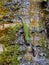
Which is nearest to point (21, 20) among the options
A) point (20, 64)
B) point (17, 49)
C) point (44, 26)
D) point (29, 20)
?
point (29, 20)

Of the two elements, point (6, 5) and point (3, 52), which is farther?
point (6, 5)

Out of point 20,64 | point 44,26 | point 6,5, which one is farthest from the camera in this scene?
point 6,5

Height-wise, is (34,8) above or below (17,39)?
above

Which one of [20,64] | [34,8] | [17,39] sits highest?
[34,8]

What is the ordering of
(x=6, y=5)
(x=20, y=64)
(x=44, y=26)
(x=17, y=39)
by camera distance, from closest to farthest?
(x=20, y=64) < (x=17, y=39) < (x=44, y=26) < (x=6, y=5)

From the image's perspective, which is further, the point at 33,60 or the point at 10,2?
the point at 10,2

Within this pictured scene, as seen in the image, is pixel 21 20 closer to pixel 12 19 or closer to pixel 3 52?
pixel 12 19

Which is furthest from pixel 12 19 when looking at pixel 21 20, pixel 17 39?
pixel 17 39

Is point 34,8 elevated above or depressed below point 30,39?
above

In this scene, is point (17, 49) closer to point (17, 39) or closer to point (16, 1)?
point (17, 39)
